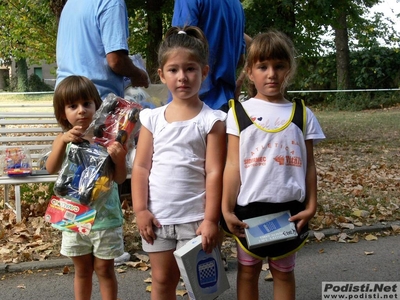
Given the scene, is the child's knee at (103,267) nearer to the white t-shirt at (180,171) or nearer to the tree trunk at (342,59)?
the white t-shirt at (180,171)

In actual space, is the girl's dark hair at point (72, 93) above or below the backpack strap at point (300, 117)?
above

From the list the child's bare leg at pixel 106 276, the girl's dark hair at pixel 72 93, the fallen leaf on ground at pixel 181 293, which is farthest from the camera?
the fallen leaf on ground at pixel 181 293

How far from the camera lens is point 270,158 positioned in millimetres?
2701

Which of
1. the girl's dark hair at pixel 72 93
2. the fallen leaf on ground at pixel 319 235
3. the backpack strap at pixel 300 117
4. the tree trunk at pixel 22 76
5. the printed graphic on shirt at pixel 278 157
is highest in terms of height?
the tree trunk at pixel 22 76

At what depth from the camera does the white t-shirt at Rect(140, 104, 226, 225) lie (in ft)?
8.87

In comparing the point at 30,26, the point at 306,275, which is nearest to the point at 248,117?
the point at 306,275

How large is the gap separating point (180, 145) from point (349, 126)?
47.6 ft

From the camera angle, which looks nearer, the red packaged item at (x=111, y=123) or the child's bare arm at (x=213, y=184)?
the child's bare arm at (x=213, y=184)

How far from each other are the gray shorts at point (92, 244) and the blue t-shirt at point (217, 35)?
3.52ft

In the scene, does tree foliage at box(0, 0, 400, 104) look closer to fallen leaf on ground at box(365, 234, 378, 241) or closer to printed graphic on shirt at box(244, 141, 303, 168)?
fallen leaf on ground at box(365, 234, 378, 241)

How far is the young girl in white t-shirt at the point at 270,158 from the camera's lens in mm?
2709

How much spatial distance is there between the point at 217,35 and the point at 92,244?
1514 millimetres

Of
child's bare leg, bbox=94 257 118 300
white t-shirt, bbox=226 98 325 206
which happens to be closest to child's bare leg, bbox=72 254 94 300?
child's bare leg, bbox=94 257 118 300

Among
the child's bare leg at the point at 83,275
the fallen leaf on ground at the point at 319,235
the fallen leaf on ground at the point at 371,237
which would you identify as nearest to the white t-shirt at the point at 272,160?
the child's bare leg at the point at 83,275
